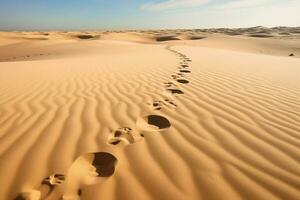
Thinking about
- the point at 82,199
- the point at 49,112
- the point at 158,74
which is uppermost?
the point at 82,199

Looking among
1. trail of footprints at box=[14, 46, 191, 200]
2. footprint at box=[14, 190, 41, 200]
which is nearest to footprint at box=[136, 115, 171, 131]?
trail of footprints at box=[14, 46, 191, 200]

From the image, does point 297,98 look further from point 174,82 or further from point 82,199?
point 82,199

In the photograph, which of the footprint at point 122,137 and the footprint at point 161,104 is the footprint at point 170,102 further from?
the footprint at point 122,137

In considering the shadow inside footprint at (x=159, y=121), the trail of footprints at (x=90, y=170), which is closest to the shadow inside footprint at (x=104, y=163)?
the trail of footprints at (x=90, y=170)

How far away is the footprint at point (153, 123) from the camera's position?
3609mm

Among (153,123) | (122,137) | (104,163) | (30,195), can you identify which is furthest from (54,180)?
(153,123)

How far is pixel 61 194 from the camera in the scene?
87.6 inches

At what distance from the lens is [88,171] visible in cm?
260

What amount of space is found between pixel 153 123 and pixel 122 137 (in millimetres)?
658

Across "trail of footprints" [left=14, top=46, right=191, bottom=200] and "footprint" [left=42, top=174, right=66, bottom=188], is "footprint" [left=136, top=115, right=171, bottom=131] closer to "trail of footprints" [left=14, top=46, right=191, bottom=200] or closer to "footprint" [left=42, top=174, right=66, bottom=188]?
"trail of footprints" [left=14, top=46, right=191, bottom=200]

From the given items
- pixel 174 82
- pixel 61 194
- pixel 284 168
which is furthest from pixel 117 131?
pixel 174 82

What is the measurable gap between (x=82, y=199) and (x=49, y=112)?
2.25 meters

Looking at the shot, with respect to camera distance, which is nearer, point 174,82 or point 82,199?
point 82,199

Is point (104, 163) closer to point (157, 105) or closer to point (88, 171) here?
point (88, 171)
